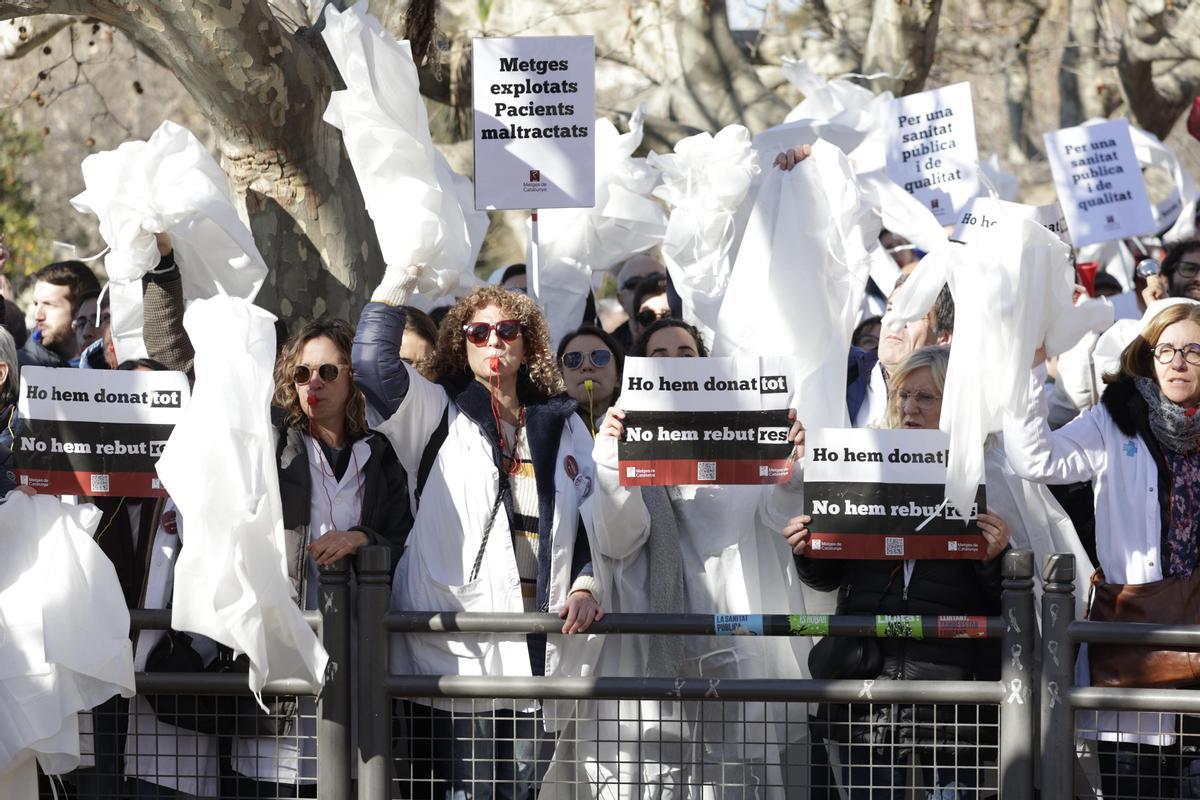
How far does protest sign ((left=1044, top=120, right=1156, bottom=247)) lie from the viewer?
834 centimetres

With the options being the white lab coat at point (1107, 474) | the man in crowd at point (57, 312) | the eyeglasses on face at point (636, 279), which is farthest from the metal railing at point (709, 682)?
the eyeglasses on face at point (636, 279)

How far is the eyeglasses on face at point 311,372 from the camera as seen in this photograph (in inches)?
185

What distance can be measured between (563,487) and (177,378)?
3.47 ft

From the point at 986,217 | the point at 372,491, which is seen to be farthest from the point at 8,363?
the point at 986,217

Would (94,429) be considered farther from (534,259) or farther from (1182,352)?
(1182,352)

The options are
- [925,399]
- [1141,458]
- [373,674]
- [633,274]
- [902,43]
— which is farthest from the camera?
[902,43]

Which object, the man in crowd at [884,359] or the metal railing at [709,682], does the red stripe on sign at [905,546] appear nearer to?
the metal railing at [709,682]

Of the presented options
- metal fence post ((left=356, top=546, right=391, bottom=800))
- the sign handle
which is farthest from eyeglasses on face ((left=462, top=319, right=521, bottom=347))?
the sign handle

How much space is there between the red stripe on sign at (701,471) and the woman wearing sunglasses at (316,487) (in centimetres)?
71

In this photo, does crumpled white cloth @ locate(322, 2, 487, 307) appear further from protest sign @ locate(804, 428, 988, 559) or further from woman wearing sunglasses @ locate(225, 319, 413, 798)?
protest sign @ locate(804, 428, 988, 559)

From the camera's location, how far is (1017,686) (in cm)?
413

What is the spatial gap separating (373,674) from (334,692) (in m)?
0.11

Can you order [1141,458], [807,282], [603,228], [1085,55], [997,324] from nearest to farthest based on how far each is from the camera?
[997,324], [1141,458], [807,282], [603,228], [1085,55]

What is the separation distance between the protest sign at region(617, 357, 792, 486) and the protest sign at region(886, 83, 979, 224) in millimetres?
3491
